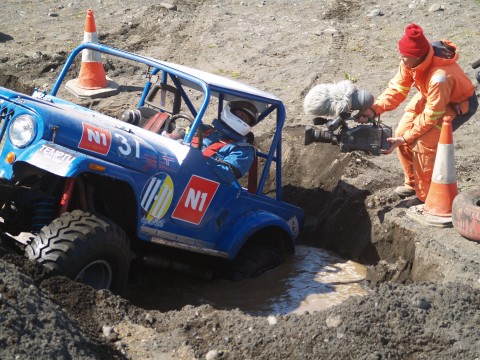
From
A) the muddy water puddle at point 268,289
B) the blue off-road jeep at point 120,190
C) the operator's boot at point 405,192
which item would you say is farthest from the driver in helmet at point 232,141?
the operator's boot at point 405,192

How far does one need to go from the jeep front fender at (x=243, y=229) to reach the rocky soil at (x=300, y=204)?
1216mm

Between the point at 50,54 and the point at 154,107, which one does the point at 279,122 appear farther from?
the point at 50,54

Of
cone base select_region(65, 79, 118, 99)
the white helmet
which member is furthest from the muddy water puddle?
cone base select_region(65, 79, 118, 99)

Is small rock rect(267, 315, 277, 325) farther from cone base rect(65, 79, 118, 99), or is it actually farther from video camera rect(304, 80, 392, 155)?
cone base rect(65, 79, 118, 99)

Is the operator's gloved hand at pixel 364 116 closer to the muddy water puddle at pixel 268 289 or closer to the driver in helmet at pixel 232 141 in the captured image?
the driver in helmet at pixel 232 141

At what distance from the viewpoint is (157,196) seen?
6.15m

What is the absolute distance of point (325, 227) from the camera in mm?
8586

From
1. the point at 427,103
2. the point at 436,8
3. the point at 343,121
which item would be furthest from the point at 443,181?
the point at 436,8

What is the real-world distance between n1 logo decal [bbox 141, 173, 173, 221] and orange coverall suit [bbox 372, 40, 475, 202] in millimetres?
2668

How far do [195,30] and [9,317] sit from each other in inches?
393

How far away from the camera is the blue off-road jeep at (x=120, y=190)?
5.46 m

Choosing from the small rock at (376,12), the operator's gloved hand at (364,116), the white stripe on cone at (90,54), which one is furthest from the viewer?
the small rock at (376,12)

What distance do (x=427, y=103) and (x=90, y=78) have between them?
5106 millimetres

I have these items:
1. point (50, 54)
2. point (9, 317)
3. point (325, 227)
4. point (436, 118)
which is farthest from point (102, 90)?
point (9, 317)
